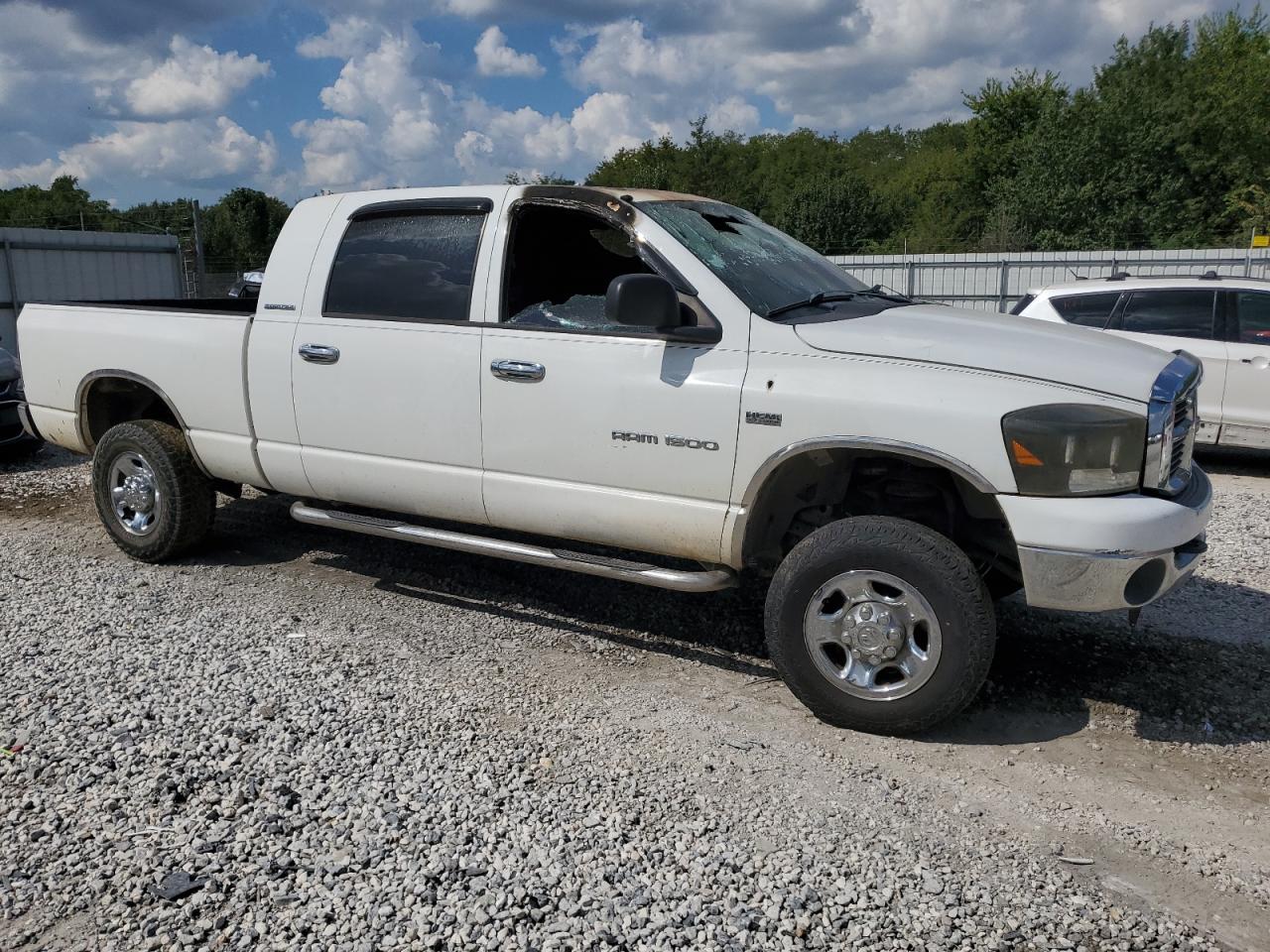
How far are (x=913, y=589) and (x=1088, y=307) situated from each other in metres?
6.81

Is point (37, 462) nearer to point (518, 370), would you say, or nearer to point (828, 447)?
point (518, 370)

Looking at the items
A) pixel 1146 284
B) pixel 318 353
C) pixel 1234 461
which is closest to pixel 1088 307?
pixel 1146 284

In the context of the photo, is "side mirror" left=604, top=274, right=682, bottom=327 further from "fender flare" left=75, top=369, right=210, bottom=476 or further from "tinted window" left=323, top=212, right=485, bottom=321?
"fender flare" left=75, top=369, right=210, bottom=476

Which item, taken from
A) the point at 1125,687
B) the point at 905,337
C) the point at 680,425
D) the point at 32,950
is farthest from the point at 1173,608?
the point at 32,950

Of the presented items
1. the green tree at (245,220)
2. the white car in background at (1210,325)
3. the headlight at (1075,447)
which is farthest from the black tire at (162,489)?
the green tree at (245,220)

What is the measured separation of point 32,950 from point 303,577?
11.0ft

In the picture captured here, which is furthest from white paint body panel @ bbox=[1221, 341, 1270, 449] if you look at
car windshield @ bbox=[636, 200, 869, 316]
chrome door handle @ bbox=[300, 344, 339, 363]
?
chrome door handle @ bbox=[300, 344, 339, 363]

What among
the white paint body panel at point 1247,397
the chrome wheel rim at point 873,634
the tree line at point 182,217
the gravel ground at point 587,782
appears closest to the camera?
the gravel ground at point 587,782

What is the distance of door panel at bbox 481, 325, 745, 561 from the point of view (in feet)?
14.0

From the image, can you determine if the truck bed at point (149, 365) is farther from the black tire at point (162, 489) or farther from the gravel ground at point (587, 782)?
the gravel ground at point (587, 782)

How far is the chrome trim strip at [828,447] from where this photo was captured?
382 centimetres

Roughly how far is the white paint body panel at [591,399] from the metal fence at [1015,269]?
52.0ft

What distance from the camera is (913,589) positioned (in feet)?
→ 12.8

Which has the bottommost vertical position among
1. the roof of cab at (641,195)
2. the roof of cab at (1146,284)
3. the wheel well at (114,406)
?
the wheel well at (114,406)
